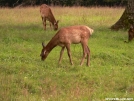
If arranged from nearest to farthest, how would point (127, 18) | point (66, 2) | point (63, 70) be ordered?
1. point (63, 70)
2. point (127, 18)
3. point (66, 2)

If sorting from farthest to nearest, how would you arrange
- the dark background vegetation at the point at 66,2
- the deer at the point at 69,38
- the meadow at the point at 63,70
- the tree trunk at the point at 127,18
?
the dark background vegetation at the point at 66,2, the tree trunk at the point at 127,18, the deer at the point at 69,38, the meadow at the point at 63,70

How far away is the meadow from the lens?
28.9ft

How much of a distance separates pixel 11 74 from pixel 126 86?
2.95 meters

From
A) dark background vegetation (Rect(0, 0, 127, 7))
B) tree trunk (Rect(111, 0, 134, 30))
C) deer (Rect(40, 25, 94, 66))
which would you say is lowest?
dark background vegetation (Rect(0, 0, 127, 7))

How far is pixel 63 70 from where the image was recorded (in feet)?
36.4

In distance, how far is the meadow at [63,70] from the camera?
28.9ft

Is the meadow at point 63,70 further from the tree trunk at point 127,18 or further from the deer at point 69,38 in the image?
the tree trunk at point 127,18

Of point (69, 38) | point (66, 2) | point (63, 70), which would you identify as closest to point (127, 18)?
point (69, 38)

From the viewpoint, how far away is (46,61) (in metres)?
12.0

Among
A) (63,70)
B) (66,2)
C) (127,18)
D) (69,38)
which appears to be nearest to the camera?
(63,70)

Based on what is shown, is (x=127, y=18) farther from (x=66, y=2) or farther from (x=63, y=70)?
(x=66, y=2)

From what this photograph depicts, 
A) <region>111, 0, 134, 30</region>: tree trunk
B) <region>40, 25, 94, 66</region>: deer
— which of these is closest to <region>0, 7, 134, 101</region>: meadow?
<region>40, 25, 94, 66</region>: deer

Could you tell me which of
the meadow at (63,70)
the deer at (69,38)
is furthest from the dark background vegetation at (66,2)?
the deer at (69,38)

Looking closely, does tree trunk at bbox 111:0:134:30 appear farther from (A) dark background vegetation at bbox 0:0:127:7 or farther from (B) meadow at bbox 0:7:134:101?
(A) dark background vegetation at bbox 0:0:127:7
